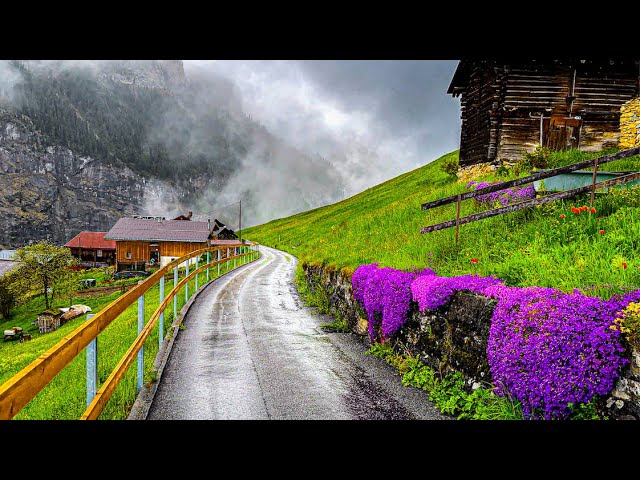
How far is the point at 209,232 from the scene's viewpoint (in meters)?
67.7

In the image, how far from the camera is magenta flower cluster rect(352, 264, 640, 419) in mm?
3658

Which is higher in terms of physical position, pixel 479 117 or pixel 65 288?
pixel 479 117

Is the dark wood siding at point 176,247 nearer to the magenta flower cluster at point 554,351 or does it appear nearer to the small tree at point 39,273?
the small tree at point 39,273

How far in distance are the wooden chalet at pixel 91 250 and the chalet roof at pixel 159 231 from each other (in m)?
18.9

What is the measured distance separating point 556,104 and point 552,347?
71.2ft

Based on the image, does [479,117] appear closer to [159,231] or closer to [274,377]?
[274,377]

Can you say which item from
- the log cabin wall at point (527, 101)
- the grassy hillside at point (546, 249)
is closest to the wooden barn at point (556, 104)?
the log cabin wall at point (527, 101)

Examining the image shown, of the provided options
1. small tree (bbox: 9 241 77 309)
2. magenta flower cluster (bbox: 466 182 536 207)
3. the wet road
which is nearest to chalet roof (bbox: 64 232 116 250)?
small tree (bbox: 9 241 77 309)

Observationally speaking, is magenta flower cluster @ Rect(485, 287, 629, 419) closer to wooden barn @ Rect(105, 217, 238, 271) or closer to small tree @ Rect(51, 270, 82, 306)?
small tree @ Rect(51, 270, 82, 306)

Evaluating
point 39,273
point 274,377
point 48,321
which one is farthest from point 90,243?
point 274,377

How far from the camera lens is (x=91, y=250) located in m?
84.1

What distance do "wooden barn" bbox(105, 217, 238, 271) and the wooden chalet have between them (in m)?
20.4
